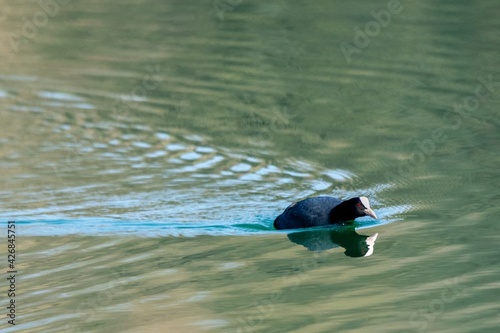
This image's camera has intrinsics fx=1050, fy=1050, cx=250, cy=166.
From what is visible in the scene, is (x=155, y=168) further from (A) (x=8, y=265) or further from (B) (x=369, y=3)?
(B) (x=369, y=3)

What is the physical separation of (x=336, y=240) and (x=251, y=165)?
2.71 m

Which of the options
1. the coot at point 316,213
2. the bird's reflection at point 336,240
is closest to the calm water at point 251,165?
the bird's reflection at point 336,240

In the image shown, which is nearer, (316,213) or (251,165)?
(316,213)

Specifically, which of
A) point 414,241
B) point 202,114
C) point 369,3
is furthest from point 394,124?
point 369,3

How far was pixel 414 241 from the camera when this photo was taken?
36.4 ft

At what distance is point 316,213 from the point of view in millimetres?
11664

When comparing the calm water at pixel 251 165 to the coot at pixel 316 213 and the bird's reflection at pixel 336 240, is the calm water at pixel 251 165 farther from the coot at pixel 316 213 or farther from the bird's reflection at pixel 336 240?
the coot at pixel 316 213

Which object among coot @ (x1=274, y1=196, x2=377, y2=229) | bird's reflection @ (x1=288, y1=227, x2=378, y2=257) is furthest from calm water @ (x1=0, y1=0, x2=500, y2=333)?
coot @ (x1=274, y1=196, x2=377, y2=229)

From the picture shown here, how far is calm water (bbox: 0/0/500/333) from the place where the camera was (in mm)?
9492

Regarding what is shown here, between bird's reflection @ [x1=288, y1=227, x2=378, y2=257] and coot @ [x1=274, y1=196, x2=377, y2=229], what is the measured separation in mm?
120

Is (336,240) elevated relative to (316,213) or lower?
lower

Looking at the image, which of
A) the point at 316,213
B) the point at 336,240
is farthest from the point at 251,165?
the point at 336,240

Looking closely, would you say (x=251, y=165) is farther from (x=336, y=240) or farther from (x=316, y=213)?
(x=336, y=240)

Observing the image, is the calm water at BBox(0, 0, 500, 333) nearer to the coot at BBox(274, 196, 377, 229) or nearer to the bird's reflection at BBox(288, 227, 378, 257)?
the bird's reflection at BBox(288, 227, 378, 257)
